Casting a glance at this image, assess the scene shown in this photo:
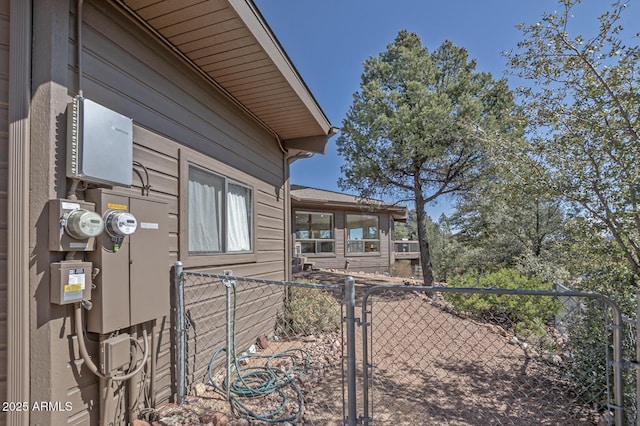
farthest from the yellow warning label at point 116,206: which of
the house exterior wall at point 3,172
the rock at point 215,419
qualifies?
the rock at point 215,419

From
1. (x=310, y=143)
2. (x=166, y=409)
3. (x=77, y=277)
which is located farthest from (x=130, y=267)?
(x=310, y=143)

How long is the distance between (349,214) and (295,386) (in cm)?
1122

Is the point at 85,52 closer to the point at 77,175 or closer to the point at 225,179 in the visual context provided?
the point at 77,175

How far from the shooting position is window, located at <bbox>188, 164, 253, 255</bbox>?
10.5ft

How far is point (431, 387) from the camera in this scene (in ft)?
10.7

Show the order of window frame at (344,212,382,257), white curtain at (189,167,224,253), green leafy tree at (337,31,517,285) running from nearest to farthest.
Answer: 1. white curtain at (189,167,224,253)
2. green leafy tree at (337,31,517,285)
3. window frame at (344,212,382,257)

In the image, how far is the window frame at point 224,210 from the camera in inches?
115

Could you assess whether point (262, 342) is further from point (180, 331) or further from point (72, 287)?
point (72, 287)

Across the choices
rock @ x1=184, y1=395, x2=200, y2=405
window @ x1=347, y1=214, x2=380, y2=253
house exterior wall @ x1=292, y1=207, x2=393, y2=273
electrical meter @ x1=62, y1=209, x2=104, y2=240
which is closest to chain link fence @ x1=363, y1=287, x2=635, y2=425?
rock @ x1=184, y1=395, x2=200, y2=405

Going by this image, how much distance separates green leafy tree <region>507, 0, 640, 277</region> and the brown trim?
4190 millimetres

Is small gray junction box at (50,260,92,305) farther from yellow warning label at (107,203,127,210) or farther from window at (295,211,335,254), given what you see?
window at (295,211,335,254)

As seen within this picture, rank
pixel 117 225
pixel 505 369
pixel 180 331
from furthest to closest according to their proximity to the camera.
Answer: pixel 505 369 → pixel 180 331 → pixel 117 225

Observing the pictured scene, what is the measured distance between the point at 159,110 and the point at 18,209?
139 cm

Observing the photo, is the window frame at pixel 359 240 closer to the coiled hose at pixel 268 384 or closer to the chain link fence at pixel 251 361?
the chain link fence at pixel 251 361
